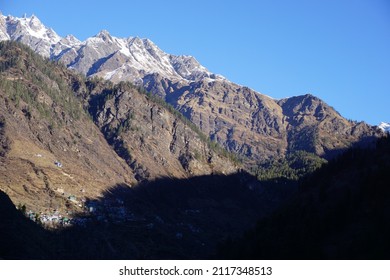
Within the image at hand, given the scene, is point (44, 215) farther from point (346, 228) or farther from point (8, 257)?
point (346, 228)

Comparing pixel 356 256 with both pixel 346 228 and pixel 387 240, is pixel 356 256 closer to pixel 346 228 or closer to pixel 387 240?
pixel 387 240

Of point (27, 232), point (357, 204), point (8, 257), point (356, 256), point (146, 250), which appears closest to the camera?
point (356, 256)

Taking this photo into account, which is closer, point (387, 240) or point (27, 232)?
point (387, 240)

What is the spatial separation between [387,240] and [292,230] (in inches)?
1504

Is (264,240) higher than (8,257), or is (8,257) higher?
(264,240)

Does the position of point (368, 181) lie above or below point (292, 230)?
above

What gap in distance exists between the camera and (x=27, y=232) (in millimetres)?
161375

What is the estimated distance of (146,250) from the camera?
643 ft
